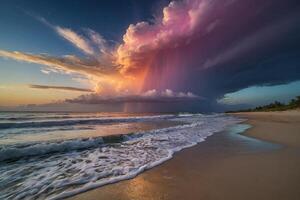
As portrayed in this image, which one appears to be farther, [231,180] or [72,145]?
[72,145]

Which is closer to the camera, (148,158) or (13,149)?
(148,158)

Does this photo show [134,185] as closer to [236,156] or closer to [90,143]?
[236,156]

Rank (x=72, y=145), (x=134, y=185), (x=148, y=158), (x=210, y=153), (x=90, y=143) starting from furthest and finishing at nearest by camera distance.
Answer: (x=90, y=143), (x=72, y=145), (x=210, y=153), (x=148, y=158), (x=134, y=185)

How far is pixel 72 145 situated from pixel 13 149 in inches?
Result: 95.2

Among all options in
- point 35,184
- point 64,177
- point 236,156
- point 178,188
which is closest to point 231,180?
point 178,188

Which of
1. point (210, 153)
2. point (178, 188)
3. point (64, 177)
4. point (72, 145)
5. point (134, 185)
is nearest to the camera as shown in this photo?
point (178, 188)

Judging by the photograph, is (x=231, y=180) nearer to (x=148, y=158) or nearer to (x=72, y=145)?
(x=148, y=158)

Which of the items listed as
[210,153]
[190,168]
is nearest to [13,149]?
[190,168]

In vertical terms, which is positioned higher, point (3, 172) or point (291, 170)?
point (291, 170)

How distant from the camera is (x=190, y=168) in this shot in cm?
577

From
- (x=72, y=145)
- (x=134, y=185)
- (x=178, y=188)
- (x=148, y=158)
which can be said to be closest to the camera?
(x=178, y=188)

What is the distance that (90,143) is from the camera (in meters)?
10.1

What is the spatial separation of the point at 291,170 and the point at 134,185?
14.3ft

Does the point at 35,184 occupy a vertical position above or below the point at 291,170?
below
